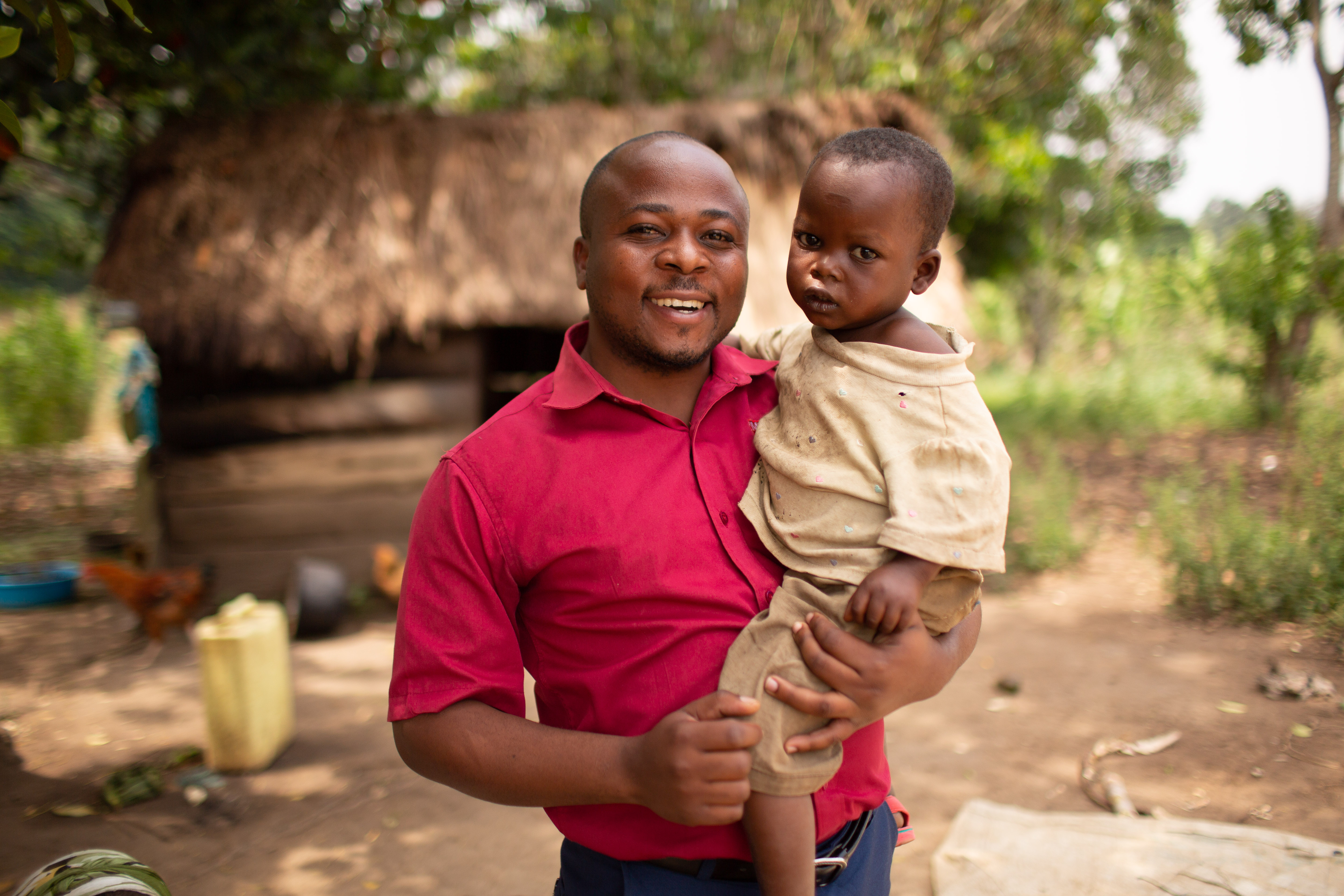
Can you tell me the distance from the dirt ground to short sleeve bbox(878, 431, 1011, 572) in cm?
210

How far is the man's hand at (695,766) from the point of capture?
1181 mm

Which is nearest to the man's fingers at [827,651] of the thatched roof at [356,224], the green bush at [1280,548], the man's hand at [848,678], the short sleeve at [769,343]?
the man's hand at [848,678]

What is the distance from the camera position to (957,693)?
14.9 ft

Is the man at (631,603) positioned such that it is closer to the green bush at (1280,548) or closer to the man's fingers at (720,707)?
the man's fingers at (720,707)

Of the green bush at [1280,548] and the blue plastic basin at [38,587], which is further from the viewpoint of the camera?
the blue plastic basin at [38,587]

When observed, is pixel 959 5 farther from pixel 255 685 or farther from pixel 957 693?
pixel 255 685

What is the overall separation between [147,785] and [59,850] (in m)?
0.44

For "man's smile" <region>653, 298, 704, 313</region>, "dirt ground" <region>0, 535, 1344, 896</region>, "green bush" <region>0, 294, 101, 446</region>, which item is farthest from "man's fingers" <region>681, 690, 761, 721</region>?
"green bush" <region>0, 294, 101, 446</region>

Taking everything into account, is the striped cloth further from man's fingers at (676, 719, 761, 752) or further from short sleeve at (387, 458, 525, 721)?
man's fingers at (676, 719, 761, 752)

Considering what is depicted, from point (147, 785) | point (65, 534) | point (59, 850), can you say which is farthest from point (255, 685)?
point (65, 534)

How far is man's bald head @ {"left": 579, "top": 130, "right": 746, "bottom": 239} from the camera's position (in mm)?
1497

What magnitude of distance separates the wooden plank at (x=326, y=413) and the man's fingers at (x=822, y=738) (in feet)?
17.8

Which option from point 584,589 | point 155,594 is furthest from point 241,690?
point 584,589

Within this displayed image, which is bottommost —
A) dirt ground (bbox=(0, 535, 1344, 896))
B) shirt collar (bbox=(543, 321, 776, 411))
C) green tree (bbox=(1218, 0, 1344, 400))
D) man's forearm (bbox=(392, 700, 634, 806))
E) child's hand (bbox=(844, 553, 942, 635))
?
dirt ground (bbox=(0, 535, 1344, 896))
